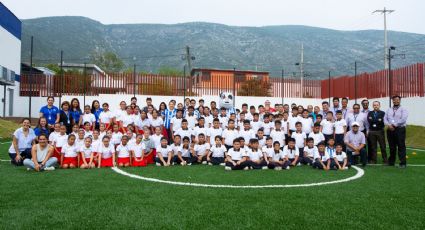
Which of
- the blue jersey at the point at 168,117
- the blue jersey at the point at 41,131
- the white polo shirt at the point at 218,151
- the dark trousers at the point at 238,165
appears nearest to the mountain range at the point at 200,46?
the blue jersey at the point at 168,117

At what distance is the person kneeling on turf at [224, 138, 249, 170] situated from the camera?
9.64m

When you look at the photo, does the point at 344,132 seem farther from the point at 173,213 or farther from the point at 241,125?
the point at 173,213

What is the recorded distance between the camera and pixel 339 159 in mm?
9953

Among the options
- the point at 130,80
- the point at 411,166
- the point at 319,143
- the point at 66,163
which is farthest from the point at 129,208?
the point at 130,80

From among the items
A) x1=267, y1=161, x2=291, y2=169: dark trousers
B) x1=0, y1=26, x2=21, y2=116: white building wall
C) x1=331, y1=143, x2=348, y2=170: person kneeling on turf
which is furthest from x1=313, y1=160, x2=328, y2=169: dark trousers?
x1=0, y1=26, x2=21, y2=116: white building wall

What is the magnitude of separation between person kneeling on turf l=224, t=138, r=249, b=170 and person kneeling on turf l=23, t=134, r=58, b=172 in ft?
13.6

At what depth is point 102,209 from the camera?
523 cm

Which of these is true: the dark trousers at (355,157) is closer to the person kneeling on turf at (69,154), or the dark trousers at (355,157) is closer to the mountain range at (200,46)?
the person kneeling on turf at (69,154)

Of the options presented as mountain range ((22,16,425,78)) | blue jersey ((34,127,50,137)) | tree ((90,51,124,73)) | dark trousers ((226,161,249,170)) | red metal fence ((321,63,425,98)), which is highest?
mountain range ((22,16,425,78))

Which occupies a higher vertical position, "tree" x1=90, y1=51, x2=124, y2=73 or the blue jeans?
"tree" x1=90, y1=51, x2=124, y2=73

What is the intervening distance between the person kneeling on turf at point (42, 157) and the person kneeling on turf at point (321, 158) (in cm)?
635

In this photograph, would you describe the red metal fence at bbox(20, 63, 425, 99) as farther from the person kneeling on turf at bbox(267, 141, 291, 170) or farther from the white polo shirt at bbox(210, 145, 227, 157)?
the person kneeling on turf at bbox(267, 141, 291, 170)

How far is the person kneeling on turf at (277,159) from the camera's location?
9797mm

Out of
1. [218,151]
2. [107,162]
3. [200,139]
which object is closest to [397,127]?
[218,151]
